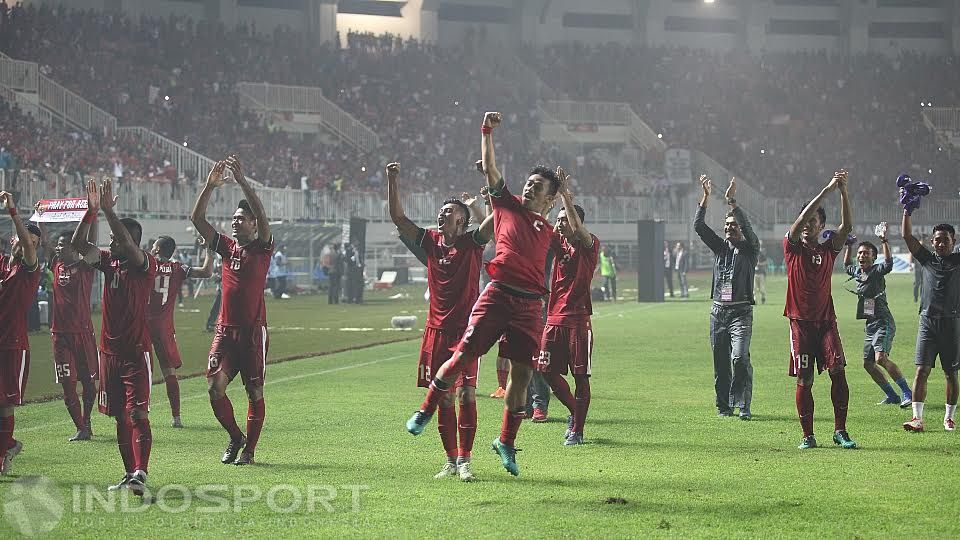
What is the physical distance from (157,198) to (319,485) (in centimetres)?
3601

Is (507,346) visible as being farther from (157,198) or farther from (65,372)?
(157,198)

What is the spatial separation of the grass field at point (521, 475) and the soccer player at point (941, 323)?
0.37m

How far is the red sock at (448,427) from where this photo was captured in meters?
9.80

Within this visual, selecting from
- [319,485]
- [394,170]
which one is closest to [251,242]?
[394,170]

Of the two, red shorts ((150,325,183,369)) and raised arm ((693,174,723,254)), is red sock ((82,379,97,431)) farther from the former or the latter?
raised arm ((693,174,723,254))

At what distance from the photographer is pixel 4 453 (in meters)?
10.1

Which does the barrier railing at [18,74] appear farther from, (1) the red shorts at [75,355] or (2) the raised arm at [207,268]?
(2) the raised arm at [207,268]

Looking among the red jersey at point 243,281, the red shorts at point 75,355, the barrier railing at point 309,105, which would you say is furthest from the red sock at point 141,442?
the barrier railing at point 309,105

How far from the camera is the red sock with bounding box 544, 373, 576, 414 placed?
11758 mm

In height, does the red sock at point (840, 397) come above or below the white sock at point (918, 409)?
above

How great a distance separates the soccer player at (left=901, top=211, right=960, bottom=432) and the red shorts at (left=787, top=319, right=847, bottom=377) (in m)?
1.62

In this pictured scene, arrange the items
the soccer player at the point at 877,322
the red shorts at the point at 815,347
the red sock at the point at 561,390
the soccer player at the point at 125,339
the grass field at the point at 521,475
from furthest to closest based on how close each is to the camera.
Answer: the soccer player at the point at 877,322 → the red sock at the point at 561,390 → the red shorts at the point at 815,347 → the soccer player at the point at 125,339 → the grass field at the point at 521,475

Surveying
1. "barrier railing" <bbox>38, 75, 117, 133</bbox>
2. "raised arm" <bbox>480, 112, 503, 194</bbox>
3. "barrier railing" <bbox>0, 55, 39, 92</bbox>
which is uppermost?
"barrier railing" <bbox>0, 55, 39, 92</bbox>

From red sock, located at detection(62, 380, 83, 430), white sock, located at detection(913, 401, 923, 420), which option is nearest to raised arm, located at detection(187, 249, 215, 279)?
red sock, located at detection(62, 380, 83, 430)
